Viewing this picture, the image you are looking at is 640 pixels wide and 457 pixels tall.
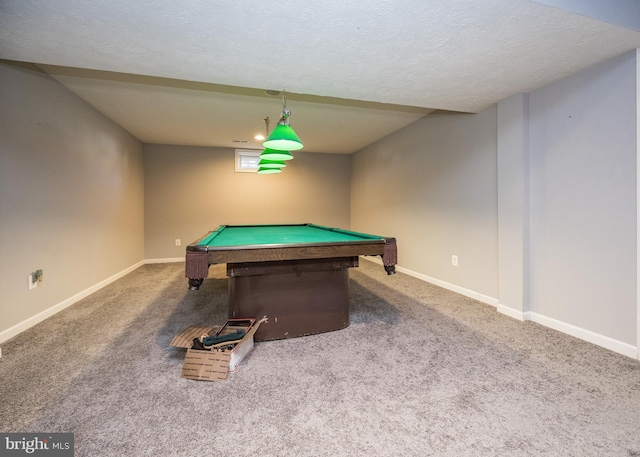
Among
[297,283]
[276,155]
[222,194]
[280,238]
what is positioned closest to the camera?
[297,283]

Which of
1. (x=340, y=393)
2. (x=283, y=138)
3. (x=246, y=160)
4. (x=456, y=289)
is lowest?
(x=340, y=393)

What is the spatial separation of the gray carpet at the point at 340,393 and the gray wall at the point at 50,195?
41 cm

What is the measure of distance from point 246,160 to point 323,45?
401 centimetres

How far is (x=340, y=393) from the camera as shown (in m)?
1.47

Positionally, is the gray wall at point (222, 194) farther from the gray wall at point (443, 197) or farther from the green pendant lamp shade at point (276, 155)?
the green pendant lamp shade at point (276, 155)

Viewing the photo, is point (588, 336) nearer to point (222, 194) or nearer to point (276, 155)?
point (276, 155)

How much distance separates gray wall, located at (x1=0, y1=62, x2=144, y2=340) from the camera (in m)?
2.12

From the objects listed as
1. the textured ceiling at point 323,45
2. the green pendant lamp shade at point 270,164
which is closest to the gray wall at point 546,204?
the textured ceiling at point 323,45

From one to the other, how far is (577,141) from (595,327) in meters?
1.38

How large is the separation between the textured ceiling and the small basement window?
259cm

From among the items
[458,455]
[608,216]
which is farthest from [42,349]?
[608,216]

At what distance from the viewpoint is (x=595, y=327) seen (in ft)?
6.66

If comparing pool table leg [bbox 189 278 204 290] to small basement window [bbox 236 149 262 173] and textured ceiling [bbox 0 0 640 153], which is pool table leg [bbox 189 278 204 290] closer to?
textured ceiling [bbox 0 0 640 153]

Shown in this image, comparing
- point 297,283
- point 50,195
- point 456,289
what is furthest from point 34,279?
point 456,289
